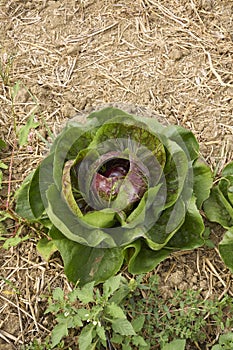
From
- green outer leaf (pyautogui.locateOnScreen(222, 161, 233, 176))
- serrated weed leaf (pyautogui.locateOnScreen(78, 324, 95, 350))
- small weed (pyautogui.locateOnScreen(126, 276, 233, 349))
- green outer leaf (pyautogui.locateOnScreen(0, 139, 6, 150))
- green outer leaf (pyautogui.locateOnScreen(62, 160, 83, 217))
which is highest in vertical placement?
green outer leaf (pyautogui.locateOnScreen(62, 160, 83, 217))

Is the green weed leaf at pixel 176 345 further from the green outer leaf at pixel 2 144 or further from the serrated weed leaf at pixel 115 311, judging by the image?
the green outer leaf at pixel 2 144

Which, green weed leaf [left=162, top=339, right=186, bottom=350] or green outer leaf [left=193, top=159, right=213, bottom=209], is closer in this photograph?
green weed leaf [left=162, top=339, right=186, bottom=350]

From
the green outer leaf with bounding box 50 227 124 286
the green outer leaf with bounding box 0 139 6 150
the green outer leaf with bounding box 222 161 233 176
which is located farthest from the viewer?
the green outer leaf with bounding box 0 139 6 150

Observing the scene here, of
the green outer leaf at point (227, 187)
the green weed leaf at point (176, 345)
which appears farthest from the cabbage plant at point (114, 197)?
the green weed leaf at point (176, 345)

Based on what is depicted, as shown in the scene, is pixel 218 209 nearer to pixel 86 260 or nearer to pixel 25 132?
pixel 86 260

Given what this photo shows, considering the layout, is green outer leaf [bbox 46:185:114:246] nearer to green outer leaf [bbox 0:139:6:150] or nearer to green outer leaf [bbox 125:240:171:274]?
green outer leaf [bbox 125:240:171:274]

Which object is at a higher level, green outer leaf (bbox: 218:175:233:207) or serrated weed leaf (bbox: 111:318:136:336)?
green outer leaf (bbox: 218:175:233:207)

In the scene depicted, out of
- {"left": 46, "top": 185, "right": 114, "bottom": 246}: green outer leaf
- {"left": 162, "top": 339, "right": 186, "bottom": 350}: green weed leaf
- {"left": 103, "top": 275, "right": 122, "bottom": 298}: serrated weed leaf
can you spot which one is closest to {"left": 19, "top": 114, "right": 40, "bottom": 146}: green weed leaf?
{"left": 46, "top": 185, "right": 114, "bottom": 246}: green outer leaf

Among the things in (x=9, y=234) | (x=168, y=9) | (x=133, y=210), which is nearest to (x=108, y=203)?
(x=133, y=210)
